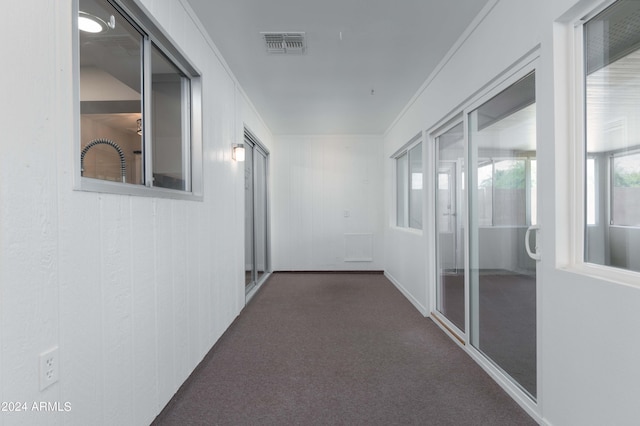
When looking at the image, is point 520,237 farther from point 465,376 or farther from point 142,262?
point 142,262

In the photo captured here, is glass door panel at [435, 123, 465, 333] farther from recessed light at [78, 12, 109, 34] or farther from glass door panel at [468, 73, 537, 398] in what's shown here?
recessed light at [78, 12, 109, 34]

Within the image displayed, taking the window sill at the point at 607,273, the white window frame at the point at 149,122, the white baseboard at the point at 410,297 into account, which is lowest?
the white baseboard at the point at 410,297

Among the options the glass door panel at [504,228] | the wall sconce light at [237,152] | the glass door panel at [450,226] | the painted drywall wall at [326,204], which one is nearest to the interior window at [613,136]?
the glass door panel at [504,228]

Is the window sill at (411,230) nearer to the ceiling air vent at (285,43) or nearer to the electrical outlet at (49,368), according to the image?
the ceiling air vent at (285,43)

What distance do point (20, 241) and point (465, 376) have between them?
2675 millimetres

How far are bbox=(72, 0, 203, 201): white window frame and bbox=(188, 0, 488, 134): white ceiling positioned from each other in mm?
449

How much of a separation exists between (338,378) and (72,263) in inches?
73.0

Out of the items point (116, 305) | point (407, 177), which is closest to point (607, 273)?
point (116, 305)

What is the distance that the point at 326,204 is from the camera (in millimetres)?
6262

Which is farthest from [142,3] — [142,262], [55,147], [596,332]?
[596,332]

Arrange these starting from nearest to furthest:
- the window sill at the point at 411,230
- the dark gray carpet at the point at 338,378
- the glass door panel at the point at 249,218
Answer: the dark gray carpet at the point at 338,378 → the window sill at the point at 411,230 → the glass door panel at the point at 249,218

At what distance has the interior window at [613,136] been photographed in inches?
54.7

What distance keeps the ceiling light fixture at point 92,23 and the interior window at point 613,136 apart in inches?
93.3

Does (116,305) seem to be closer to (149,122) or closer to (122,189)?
(122,189)
